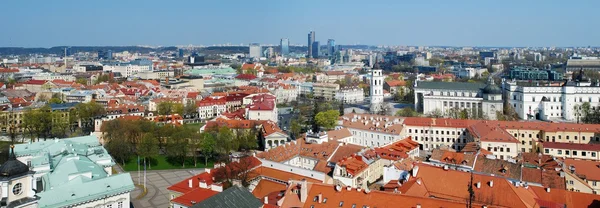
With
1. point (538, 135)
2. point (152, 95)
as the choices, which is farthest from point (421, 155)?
point (152, 95)

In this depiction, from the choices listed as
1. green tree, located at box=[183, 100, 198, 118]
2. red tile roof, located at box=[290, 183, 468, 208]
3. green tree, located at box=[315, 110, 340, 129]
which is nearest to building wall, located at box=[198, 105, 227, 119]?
green tree, located at box=[183, 100, 198, 118]

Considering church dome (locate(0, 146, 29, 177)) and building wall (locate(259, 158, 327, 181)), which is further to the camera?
building wall (locate(259, 158, 327, 181))

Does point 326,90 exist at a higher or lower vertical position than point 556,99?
higher

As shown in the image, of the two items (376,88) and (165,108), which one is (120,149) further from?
(376,88)

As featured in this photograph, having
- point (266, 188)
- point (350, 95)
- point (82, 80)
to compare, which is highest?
point (82, 80)

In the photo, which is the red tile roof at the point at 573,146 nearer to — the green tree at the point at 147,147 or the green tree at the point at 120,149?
the green tree at the point at 147,147

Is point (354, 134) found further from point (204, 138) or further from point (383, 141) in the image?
point (204, 138)

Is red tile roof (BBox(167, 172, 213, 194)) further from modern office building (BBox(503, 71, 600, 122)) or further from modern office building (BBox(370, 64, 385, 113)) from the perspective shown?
modern office building (BBox(370, 64, 385, 113))

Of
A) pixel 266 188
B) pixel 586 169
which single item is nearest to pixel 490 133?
pixel 586 169
